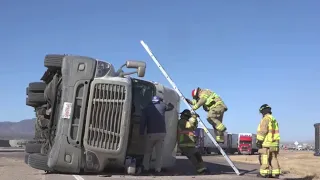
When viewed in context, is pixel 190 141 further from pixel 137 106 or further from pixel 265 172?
pixel 137 106

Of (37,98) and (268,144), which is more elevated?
(37,98)

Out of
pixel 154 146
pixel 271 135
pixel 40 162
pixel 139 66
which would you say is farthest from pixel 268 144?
pixel 40 162

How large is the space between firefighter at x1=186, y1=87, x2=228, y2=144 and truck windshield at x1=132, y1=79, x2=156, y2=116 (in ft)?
5.18

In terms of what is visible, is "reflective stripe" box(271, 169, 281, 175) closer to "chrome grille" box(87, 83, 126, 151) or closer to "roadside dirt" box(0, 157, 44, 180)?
"chrome grille" box(87, 83, 126, 151)

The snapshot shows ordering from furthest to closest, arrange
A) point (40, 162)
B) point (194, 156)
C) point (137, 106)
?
point (194, 156), point (137, 106), point (40, 162)

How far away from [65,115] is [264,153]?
4.56 metres

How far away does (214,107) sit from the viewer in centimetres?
1058

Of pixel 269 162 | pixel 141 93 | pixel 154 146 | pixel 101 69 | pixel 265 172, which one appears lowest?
pixel 265 172

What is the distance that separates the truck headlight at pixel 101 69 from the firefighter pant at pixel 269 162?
4.02 m

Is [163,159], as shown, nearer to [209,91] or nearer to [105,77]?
[209,91]

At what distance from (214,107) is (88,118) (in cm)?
352

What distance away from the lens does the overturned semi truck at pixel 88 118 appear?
841 centimetres

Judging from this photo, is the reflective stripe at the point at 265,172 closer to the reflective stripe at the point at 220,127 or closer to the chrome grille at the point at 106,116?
the reflective stripe at the point at 220,127

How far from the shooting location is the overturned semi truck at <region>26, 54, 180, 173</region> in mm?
8414
